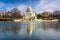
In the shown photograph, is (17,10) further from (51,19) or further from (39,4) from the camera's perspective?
(51,19)

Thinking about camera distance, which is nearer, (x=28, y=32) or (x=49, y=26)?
(x=28, y=32)

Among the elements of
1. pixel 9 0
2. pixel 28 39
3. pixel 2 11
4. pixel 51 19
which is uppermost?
pixel 9 0

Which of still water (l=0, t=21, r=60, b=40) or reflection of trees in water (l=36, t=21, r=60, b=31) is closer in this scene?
still water (l=0, t=21, r=60, b=40)

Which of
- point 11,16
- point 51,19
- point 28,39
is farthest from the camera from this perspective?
point 51,19

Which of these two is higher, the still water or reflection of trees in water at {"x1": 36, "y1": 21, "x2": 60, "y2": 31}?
reflection of trees in water at {"x1": 36, "y1": 21, "x2": 60, "y2": 31}

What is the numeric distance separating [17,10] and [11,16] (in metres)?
0.43

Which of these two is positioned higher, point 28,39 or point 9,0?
point 9,0

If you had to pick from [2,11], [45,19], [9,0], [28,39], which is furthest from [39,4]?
[28,39]

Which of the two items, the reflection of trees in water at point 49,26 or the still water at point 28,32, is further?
the reflection of trees in water at point 49,26

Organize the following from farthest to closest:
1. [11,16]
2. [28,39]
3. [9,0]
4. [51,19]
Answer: [51,19] → [11,16] → [9,0] → [28,39]

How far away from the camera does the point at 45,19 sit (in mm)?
6121

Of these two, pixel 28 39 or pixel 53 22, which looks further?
pixel 53 22

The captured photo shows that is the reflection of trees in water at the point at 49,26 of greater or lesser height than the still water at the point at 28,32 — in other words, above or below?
above

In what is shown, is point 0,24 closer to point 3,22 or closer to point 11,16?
point 3,22
